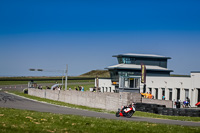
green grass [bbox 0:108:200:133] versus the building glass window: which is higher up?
the building glass window

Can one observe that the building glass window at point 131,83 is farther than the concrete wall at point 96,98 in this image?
Yes

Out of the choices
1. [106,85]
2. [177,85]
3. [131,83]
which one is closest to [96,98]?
[177,85]

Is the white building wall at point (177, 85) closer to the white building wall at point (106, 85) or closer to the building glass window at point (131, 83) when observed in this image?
the building glass window at point (131, 83)

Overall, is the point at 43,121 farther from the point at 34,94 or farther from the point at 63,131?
the point at 34,94

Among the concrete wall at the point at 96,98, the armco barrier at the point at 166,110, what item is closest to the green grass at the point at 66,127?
the armco barrier at the point at 166,110

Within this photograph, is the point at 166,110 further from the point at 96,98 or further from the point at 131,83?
the point at 131,83

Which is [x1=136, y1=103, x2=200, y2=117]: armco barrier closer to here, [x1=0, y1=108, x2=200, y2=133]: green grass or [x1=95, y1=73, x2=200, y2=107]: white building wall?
[x1=0, y1=108, x2=200, y2=133]: green grass

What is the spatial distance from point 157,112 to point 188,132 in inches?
673

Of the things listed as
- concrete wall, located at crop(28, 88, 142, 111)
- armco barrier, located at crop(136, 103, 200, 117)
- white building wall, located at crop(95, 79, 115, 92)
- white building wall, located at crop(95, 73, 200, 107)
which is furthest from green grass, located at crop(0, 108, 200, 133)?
white building wall, located at crop(95, 79, 115, 92)

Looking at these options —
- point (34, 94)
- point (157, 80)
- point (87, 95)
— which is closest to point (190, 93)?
point (157, 80)

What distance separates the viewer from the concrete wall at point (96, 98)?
37156mm

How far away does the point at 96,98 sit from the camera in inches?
1756

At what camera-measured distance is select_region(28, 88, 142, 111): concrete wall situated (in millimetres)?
37156

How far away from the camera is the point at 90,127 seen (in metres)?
16.2
